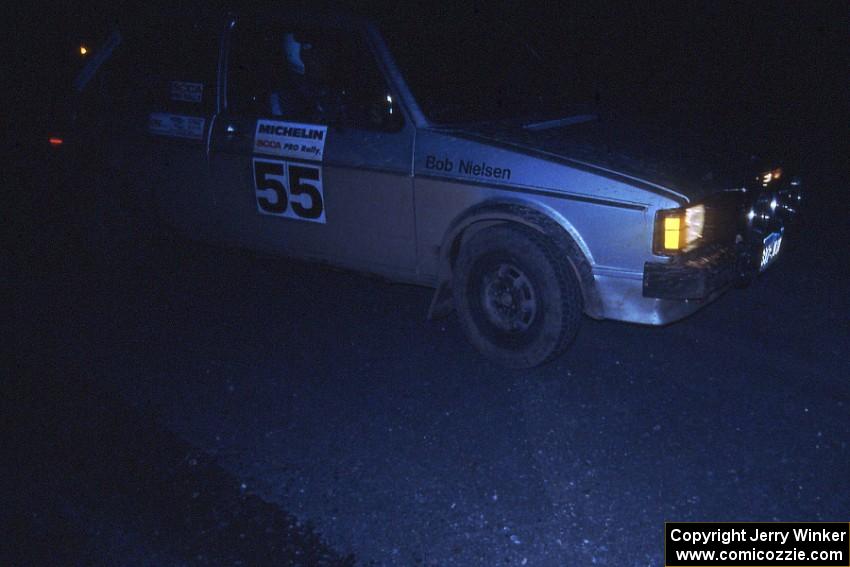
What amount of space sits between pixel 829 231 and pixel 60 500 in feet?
19.8

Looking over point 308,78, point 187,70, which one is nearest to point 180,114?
point 187,70

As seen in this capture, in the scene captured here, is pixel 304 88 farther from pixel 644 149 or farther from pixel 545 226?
pixel 644 149

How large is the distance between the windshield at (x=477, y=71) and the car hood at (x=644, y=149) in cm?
19

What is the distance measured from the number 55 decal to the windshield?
80 cm

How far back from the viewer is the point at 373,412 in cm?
396

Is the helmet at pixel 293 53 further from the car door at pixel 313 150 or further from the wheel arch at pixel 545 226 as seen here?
the wheel arch at pixel 545 226

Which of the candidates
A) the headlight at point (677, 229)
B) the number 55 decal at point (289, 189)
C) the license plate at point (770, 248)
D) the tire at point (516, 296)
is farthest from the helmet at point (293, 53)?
the license plate at point (770, 248)

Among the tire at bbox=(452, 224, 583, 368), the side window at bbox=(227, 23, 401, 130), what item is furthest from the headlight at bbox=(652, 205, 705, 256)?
the side window at bbox=(227, 23, 401, 130)

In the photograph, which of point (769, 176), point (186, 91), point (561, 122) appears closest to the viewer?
point (769, 176)

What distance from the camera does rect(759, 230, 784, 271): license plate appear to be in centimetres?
425

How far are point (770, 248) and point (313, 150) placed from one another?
101 inches

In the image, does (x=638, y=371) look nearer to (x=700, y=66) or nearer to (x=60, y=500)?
(x=60, y=500)

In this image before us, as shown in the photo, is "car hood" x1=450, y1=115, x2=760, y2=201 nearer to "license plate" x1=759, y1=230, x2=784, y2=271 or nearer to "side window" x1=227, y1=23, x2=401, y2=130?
"license plate" x1=759, y1=230, x2=784, y2=271

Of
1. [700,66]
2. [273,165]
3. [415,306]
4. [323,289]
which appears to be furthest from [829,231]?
[700,66]
